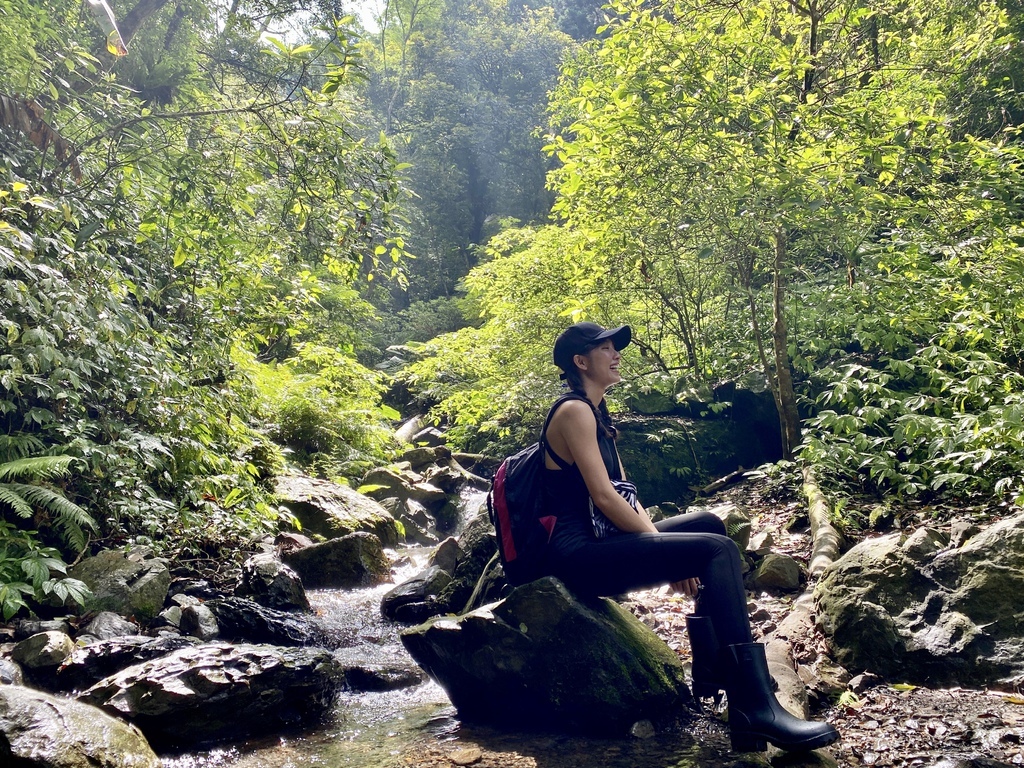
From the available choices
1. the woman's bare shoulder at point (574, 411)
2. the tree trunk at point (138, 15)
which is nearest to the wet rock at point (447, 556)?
the woman's bare shoulder at point (574, 411)

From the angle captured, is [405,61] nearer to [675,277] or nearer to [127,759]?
[675,277]

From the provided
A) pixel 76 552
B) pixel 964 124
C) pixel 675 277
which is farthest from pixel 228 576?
pixel 964 124

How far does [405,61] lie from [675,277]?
33.9m

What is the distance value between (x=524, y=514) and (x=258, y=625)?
296 cm

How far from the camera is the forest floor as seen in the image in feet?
9.20

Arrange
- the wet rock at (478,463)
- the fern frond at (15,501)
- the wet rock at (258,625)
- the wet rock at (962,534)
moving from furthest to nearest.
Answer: the wet rock at (478,463) < the wet rock at (258,625) < the fern frond at (15,501) < the wet rock at (962,534)

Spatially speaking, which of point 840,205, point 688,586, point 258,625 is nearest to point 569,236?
point 840,205

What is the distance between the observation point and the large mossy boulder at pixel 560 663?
3295 mm

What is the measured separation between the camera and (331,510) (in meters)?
8.70

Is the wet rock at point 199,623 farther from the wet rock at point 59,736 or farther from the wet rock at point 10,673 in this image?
the wet rock at point 59,736

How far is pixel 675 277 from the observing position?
33.5ft

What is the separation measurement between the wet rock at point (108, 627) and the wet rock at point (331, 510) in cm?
339

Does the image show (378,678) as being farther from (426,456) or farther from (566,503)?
(426,456)

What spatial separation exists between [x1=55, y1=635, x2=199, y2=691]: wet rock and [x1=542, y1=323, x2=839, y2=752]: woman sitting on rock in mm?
2814
